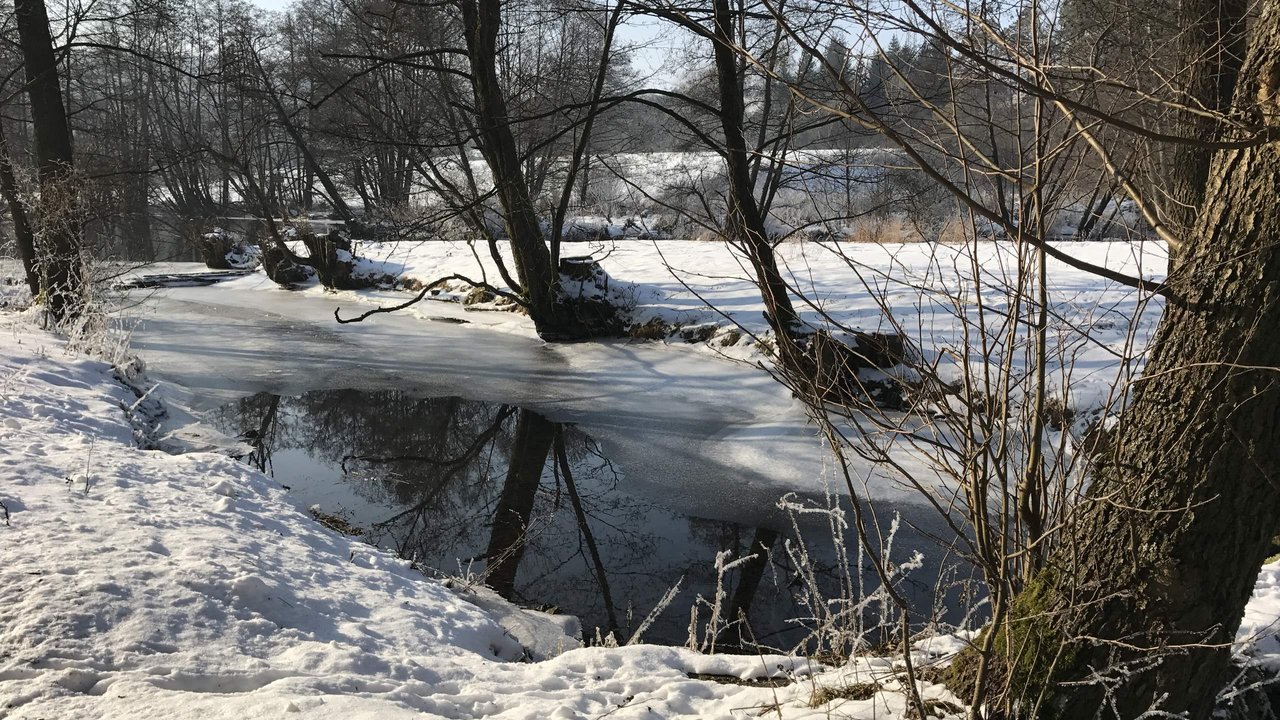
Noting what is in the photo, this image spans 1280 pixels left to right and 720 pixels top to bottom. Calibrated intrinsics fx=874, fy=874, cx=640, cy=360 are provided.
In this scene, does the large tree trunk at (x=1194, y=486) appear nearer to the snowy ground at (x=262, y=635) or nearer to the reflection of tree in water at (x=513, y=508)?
the snowy ground at (x=262, y=635)

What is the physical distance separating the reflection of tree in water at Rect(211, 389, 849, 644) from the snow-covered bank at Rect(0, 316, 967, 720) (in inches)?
32.6

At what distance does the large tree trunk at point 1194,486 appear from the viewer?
2.15 m

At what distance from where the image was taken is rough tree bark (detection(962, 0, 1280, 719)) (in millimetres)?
2150

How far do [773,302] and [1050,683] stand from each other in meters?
1.31

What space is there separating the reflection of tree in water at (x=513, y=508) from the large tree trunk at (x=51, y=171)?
8.12 feet

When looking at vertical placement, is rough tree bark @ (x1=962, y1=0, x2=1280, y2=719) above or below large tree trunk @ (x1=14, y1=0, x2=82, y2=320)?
below

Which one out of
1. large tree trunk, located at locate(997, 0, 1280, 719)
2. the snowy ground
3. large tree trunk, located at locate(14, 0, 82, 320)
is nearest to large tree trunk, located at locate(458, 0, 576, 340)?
large tree trunk, located at locate(14, 0, 82, 320)

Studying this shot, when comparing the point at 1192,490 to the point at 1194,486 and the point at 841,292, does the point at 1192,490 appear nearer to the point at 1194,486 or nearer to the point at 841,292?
the point at 1194,486

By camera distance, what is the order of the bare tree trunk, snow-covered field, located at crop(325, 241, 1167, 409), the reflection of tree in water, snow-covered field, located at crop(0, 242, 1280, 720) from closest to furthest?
snow-covered field, located at crop(0, 242, 1280, 720)
the reflection of tree in water
snow-covered field, located at crop(325, 241, 1167, 409)
the bare tree trunk

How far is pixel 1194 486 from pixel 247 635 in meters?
3.30

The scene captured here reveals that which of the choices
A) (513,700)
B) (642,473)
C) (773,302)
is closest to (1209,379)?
(773,302)

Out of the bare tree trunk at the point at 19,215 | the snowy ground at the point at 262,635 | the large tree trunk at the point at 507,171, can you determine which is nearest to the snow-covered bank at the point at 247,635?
the snowy ground at the point at 262,635

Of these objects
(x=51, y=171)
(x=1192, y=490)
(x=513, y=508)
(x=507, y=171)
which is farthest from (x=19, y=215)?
(x=1192, y=490)

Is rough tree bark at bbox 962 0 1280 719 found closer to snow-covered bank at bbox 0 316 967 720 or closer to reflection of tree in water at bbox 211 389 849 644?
snow-covered bank at bbox 0 316 967 720
